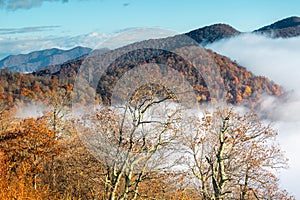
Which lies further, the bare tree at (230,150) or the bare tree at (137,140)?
the bare tree at (230,150)

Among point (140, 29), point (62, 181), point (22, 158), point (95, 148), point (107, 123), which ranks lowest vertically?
point (62, 181)

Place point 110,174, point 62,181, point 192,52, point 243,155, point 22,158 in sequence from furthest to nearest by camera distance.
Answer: point 192,52
point 62,181
point 22,158
point 243,155
point 110,174

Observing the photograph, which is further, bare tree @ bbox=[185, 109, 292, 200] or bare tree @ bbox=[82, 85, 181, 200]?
bare tree @ bbox=[185, 109, 292, 200]

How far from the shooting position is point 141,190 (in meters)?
22.4

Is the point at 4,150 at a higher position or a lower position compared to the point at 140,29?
Result: lower

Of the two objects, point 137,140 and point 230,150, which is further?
point 230,150

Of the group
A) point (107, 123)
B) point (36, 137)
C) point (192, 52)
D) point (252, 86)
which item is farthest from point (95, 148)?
point (252, 86)

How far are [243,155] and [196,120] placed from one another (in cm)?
284

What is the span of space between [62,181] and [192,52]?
40535 mm

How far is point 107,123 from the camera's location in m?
17.6

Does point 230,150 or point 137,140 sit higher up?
point 137,140

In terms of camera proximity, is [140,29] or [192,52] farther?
[192,52]

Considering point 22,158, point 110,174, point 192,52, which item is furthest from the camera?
point 192,52

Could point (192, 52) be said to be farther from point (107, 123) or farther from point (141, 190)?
point (107, 123)
